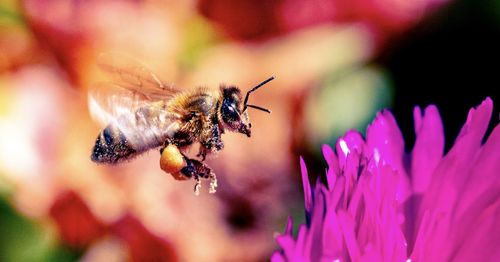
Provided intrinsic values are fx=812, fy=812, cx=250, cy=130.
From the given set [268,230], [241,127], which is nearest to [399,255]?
[241,127]

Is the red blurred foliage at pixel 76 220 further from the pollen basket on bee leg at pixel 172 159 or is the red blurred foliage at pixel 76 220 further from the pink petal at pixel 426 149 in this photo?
the pink petal at pixel 426 149

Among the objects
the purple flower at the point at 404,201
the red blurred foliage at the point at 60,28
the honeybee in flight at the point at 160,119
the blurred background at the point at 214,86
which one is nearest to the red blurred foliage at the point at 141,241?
the blurred background at the point at 214,86

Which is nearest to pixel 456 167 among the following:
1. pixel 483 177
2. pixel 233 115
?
pixel 483 177

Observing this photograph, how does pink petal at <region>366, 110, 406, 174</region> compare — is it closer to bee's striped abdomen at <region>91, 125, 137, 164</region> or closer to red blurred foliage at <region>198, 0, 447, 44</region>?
bee's striped abdomen at <region>91, 125, 137, 164</region>

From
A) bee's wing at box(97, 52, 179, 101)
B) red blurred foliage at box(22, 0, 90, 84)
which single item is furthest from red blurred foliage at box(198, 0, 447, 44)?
bee's wing at box(97, 52, 179, 101)

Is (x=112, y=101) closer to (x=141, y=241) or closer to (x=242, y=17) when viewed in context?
(x=141, y=241)

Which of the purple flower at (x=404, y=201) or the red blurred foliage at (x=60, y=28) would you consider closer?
the purple flower at (x=404, y=201)

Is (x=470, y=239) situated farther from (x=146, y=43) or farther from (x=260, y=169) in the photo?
(x=146, y=43)
